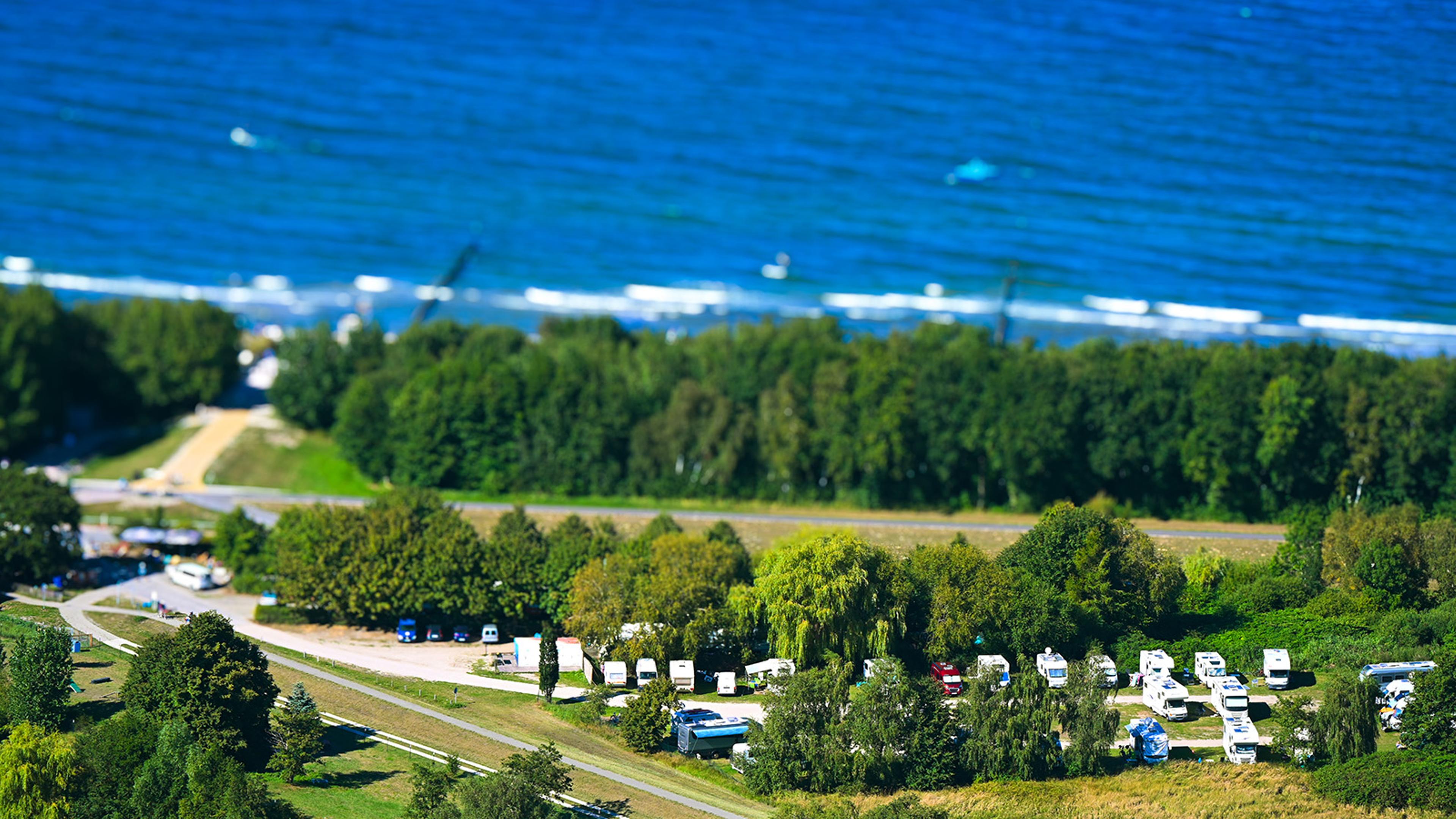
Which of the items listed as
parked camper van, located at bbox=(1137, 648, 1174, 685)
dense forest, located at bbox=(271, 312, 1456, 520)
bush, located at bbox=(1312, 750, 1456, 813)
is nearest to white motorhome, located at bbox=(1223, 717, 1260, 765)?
bush, located at bbox=(1312, 750, 1456, 813)

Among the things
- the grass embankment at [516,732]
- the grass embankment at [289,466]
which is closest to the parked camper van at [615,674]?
the grass embankment at [516,732]

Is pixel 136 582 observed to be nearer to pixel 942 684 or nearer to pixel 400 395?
pixel 400 395

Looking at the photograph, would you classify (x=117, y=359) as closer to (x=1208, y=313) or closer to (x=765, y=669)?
(x=765, y=669)

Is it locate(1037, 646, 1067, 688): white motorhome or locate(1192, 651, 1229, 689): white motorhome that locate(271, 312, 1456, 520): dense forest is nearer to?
locate(1192, 651, 1229, 689): white motorhome

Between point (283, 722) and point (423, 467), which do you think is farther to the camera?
point (423, 467)

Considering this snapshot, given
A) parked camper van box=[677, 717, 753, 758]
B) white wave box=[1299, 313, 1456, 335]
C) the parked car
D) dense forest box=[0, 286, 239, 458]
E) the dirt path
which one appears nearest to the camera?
parked camper van box=[677, 717, 753, 758]

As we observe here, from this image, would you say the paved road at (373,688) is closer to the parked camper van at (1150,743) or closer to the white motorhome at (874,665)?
the white motorhome at (874,665)

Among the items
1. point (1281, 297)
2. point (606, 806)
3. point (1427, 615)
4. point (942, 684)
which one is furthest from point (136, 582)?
point (1281, 297)
